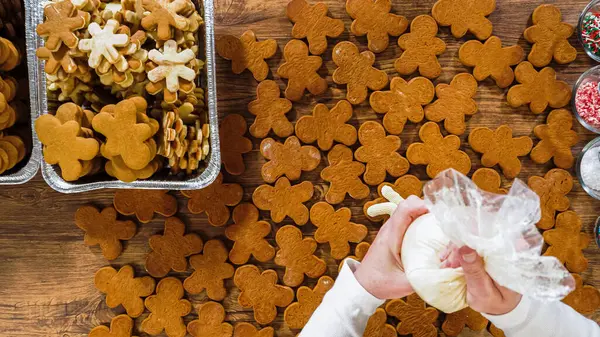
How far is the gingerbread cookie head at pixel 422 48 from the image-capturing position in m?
1.29

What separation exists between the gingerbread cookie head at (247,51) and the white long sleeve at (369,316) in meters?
0.56

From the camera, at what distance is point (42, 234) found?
133 centimetres

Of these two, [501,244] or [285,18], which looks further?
[285,18]

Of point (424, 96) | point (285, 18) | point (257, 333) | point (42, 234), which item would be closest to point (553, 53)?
point (424, 96)

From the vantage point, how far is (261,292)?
1320mm

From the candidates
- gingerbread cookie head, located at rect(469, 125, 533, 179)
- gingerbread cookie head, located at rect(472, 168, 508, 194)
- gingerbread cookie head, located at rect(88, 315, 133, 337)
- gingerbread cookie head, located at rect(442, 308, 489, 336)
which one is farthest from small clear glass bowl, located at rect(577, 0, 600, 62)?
gingerbread cookie head, located at rect(88, 315, 133, 337)

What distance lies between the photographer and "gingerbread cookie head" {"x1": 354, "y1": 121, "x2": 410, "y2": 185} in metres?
1.30

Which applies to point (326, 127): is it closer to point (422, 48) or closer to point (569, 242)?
point (422, 48)

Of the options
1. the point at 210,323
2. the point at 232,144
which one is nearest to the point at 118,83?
the point at 232,144

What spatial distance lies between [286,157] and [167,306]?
51 centimetres

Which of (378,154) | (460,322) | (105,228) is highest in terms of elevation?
(378,154)

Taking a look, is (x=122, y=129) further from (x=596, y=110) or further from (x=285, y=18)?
(x=596, y=110)

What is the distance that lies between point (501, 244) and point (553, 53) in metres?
0.79

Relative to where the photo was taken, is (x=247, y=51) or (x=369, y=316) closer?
(x=369, y=316)
